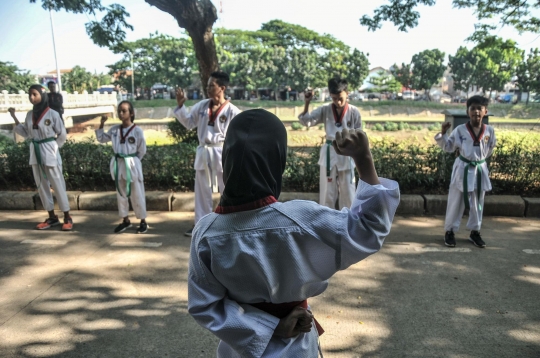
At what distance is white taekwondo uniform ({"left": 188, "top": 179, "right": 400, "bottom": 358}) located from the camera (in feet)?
4.20

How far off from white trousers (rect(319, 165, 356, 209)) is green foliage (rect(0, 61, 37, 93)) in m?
16.8

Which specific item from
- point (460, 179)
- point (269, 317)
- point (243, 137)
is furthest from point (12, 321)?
point (460, 179)

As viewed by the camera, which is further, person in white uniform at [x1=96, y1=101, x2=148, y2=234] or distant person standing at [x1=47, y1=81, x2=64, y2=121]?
distant person standing at [x1=47, y1=81, x2=64, y2=121]

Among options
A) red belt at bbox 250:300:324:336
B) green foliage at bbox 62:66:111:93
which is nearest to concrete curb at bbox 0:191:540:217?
red belt at bbox 250:300:324:336

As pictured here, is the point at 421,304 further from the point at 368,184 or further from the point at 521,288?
the point at 368,184

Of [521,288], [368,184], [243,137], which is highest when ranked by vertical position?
[243,137]

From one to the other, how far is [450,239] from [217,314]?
13.7ft

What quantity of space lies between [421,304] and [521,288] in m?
1.06

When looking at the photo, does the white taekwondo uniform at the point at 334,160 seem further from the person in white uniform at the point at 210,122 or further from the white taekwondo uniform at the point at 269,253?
the white taekwondo uniform at the point at 269,253

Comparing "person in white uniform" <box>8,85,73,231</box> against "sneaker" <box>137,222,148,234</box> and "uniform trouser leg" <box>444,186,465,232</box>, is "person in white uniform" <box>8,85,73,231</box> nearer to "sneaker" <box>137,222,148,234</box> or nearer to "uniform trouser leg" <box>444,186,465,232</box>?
"sneaker" <box>137,222,148,234</box>

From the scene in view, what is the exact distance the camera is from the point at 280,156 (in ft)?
4.28

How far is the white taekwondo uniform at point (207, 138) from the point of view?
494cm

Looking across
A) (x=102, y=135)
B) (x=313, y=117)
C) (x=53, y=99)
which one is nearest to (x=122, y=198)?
(x=102, y=135)

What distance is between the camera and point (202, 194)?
5.25 m
